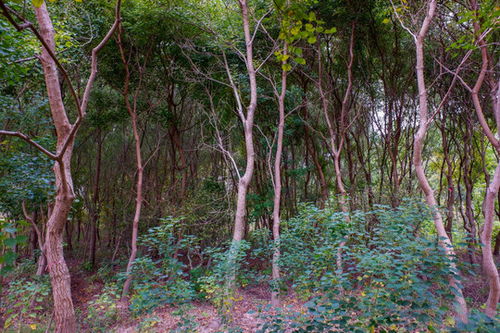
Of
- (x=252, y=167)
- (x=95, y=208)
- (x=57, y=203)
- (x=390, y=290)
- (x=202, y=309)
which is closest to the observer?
(x=390, y=290)

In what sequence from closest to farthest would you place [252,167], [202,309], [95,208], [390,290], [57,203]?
[390,290] → [57,203] → [252,167] → [202,309] → [95,208]

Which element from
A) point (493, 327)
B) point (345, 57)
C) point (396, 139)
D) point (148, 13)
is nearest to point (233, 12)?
point (148, 13)

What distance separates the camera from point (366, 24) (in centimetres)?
773

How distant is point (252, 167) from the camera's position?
6363 mm

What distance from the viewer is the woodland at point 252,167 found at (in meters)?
3.27

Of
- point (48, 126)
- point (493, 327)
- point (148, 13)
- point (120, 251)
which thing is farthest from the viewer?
point (120, 251)

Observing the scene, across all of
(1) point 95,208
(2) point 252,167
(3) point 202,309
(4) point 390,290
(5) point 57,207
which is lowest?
(3) point 202,309

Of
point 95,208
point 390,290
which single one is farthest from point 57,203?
point 95,208

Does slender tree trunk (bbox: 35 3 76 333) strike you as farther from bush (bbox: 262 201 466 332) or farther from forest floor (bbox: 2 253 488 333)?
bush (bbox: 262 201 466 332)

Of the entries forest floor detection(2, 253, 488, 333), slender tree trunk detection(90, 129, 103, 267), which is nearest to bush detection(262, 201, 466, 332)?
forest floor detection(2, 253, 488, 333)

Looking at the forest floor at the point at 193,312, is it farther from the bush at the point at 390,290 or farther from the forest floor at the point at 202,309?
the bush at the point at 390,290

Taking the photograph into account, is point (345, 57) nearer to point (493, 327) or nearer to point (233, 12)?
point (233, 12)

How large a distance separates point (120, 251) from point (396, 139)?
1111 cm

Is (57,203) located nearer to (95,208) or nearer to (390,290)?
(390,290)
